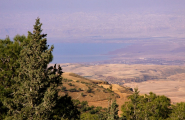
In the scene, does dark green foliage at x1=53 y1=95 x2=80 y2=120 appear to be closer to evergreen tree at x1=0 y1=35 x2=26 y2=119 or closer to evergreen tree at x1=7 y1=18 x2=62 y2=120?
evergreen tree at x1=7 y1=18 x2=62 y2=120

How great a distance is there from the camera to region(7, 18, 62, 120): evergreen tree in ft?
36.2

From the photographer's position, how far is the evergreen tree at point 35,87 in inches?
435

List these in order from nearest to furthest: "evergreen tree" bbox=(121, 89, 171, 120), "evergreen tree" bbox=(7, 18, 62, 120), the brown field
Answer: "evergreen tree" bbox=(7, 18, 62, 120)
"evergreen tree" bbox=(121, 89, 171, 120)
the brown field

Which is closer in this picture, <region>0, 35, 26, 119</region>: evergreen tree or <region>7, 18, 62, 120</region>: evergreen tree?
<region>7, 18, 62, 120</region>: evergreen tree

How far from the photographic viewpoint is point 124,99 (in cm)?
4034

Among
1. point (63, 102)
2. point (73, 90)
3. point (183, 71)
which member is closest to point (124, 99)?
point (73, 90)

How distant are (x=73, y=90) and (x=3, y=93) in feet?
92.5

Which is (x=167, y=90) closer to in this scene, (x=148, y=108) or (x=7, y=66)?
(x=148, y=108)

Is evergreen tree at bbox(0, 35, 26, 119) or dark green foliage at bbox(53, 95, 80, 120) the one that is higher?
evergreen tree at bbox(0, 35, 26, 119)

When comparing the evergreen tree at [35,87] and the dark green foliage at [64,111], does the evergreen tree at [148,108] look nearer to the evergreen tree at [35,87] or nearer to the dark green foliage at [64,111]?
the dark green foliage at [64,111]

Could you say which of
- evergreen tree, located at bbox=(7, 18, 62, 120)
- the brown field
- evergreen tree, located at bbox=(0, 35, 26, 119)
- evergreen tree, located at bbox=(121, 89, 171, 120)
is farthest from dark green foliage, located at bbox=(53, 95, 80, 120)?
the brown field

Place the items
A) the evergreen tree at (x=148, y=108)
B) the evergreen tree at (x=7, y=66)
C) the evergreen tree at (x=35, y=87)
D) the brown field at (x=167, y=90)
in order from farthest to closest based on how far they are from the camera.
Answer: the brown field at (x=167, y=90)
the evergreen tree at (x=148, y=108)
the evergreen tree at (x=7, y=66)
the evergreen tree at (x=35, y=87)

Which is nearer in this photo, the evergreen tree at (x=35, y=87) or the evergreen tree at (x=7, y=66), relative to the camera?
the evergreen tree at (x=35, y=87)

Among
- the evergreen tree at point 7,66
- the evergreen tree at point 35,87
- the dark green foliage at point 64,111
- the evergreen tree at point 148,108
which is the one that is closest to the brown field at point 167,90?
the evergreen tree at point 148,108
